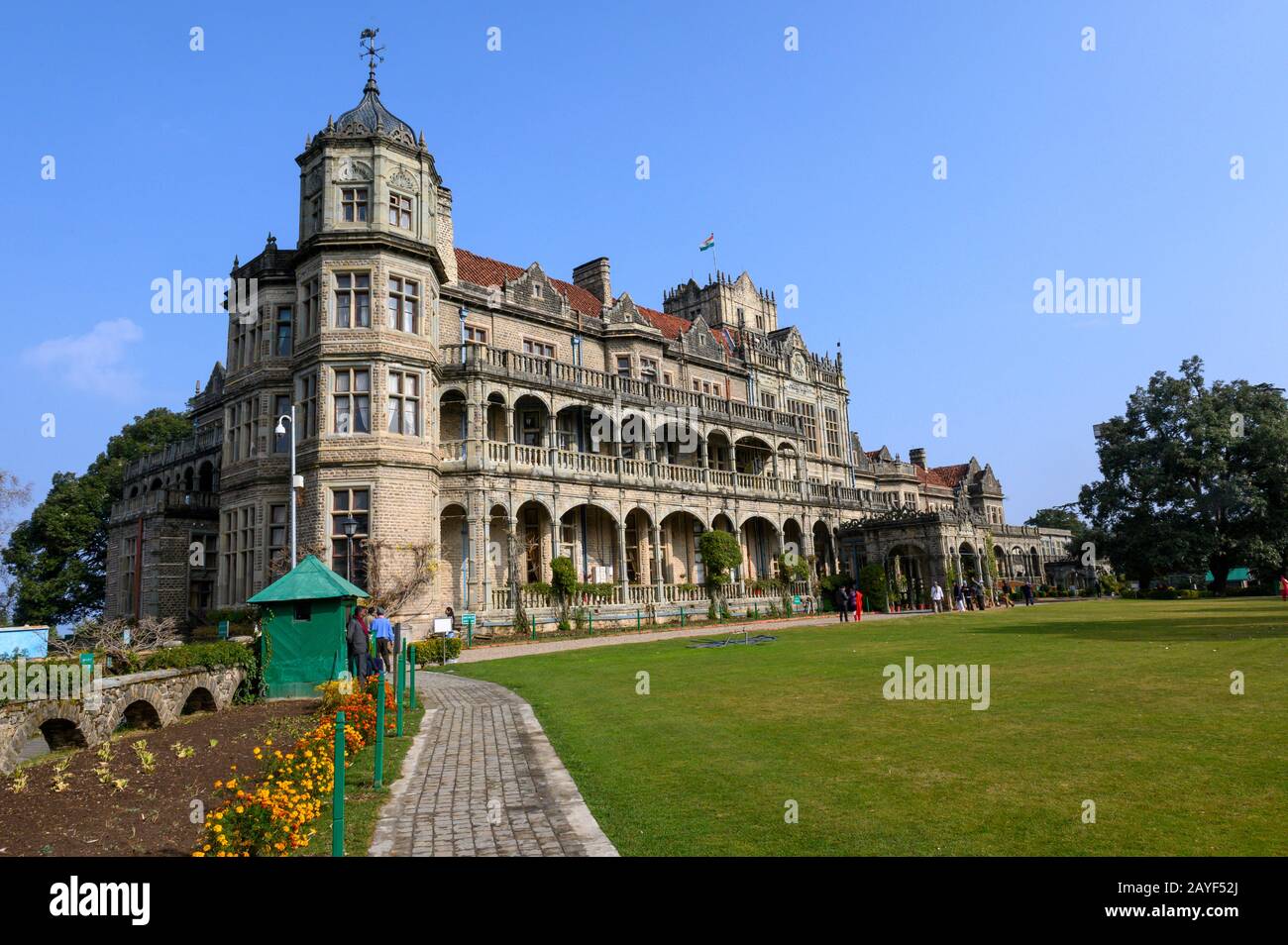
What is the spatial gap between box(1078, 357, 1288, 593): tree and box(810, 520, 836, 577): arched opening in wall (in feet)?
72.4

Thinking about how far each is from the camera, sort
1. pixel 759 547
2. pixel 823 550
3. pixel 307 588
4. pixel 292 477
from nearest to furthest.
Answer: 1. pixel 307 588
2. pixel 292 477
3. pixel 759 547
4. pixel 823 550

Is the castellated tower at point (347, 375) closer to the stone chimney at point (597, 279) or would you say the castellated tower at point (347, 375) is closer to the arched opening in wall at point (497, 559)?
the arched opening in wall at point (497, 559)

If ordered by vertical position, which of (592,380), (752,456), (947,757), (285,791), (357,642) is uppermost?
(592,380)

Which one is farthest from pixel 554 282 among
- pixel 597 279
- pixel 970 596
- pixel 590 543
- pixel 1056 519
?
pixel 1056 519

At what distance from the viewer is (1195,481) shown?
54750mm

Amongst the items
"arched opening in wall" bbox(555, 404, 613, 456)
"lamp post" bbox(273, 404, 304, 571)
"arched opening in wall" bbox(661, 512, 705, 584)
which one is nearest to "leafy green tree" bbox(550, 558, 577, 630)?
"arched opening in wall" bbox(555, 404, 613, 456)

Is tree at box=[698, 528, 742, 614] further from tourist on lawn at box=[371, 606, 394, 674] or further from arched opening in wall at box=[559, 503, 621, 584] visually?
tourist on lawn at box=[371, 606, 394, 674]

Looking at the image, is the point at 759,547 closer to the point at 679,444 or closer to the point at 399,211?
the point at 679,444

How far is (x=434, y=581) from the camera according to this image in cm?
2917

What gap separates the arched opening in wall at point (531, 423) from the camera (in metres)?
35.8

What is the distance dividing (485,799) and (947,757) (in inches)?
189

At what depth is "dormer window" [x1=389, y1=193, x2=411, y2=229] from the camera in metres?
29.9
